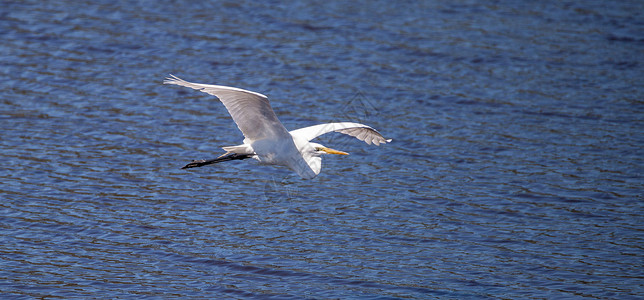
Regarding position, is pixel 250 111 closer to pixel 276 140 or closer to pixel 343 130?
pixel 276 140

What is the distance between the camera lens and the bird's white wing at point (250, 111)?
784 centimetres

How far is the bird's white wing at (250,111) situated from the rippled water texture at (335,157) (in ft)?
4.89

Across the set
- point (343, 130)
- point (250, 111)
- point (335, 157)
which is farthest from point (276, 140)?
point (335, 157)

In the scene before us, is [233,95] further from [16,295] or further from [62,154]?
[62,154]

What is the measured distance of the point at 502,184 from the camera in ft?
37.0

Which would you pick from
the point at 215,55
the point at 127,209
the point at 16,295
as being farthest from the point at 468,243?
the point at 215,55

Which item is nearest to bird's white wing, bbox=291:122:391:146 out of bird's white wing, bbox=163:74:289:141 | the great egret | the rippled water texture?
the great egret

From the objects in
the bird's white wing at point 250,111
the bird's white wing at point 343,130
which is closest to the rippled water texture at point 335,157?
the bird's white wing at point 343,130

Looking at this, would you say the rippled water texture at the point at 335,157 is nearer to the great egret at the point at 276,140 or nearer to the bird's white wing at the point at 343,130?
the great egret at the point at 276,140

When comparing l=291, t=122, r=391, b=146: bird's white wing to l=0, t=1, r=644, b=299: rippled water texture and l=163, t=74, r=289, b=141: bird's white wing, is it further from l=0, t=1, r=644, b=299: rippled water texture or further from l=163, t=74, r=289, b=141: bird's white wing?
l=0, t=1, r=644, b=299: rippled water texture

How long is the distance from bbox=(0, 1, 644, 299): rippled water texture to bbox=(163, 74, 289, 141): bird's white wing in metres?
1.49

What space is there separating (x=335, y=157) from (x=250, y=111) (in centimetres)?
416

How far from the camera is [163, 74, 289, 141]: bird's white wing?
25.7ft

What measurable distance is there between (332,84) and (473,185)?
3.87 metres
